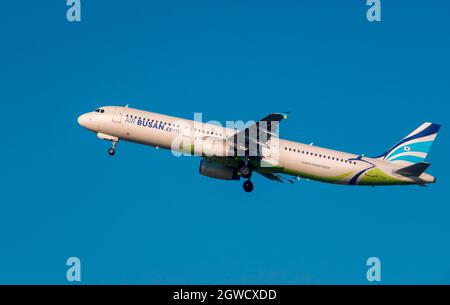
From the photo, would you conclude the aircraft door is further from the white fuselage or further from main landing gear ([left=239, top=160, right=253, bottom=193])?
main landing gear ([left=239, top=160, right=253, bottom=193])

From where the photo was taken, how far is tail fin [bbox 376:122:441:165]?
60.3 meters

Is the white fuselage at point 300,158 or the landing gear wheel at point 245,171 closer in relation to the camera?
the white fuselage at point 300,158

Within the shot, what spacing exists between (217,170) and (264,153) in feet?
15.2

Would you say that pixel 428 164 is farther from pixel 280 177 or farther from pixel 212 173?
pixel 212 173

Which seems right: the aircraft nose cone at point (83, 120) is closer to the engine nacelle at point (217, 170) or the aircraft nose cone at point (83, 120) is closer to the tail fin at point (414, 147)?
the engine nacelle at point (217, 170)

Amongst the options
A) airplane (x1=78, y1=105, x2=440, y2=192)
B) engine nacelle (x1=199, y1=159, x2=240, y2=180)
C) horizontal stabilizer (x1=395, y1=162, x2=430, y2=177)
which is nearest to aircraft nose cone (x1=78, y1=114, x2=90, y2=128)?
airplane (x1=78, y1=105, x2=440, y2=192)

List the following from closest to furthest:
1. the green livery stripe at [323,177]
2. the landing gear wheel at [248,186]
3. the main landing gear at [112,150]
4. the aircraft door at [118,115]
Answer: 1. the green livery stripe at [323,177]
2. the landing gear wheel at [248,186]
3. the aircraft door at [118,115]
4. the main landing gear at [112,150]

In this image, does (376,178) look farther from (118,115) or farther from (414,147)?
(118,115)

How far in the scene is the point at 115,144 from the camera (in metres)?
62.1

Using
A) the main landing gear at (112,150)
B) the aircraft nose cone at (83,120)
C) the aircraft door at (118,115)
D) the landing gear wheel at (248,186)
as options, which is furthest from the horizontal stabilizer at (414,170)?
the aircraft nose cone at (83,120)

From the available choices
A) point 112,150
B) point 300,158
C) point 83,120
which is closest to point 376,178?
point 300,158

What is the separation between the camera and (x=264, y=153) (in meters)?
58.6

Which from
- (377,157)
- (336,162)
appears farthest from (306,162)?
(377,157)

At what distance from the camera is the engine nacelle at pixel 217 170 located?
198ft
